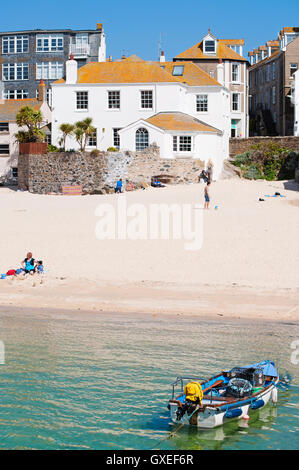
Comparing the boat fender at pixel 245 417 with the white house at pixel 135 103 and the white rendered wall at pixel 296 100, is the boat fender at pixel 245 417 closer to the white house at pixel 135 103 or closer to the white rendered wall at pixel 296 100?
the white house at pixel 135 103

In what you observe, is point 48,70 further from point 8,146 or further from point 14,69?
point 8,146

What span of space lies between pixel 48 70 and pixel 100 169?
29.8 metres

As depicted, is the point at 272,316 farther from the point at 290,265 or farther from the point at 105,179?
the point at 105,179

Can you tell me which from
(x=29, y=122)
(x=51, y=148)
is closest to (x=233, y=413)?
(x=51, y=148)

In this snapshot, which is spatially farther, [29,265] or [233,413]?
[29,265]

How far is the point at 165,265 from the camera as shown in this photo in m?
25.0

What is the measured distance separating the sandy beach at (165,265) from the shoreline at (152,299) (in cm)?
3

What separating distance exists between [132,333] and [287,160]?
120 ft

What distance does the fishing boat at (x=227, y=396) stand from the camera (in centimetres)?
1248

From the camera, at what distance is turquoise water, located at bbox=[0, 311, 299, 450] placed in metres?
12.2

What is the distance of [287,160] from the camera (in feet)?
171

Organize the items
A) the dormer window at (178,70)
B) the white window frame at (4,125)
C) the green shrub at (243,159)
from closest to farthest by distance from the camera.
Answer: the green shrub at (243,159) < the dormer window at (178,70) < the white window frame at (4,125)

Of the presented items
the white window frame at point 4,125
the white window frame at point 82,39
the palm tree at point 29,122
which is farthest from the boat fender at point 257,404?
the white window frame at point 82,39
